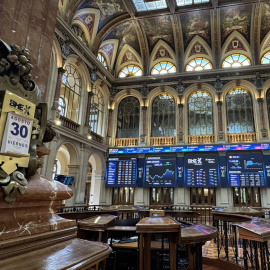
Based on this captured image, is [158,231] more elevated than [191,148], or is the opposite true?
[191,148]

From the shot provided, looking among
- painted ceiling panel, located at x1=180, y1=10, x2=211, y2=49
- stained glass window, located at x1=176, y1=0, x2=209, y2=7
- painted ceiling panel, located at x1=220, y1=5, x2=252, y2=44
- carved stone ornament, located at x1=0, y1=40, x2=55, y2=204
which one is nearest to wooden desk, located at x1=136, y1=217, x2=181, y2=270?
carved stone ornament, located at x1=0, y1=40, x2=55, y2=204

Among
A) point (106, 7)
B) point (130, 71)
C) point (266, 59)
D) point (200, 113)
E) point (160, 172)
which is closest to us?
point (106, 7)

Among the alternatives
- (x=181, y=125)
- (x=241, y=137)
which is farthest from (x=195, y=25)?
(x=241, y=137)

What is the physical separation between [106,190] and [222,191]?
22.8ft

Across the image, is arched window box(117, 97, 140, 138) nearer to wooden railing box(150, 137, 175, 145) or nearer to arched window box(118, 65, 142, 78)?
wooden railing box(150, 137, 175, 145)

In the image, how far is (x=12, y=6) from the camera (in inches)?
76.8

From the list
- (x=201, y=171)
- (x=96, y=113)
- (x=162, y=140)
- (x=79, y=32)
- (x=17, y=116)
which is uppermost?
(x=79, y=32)

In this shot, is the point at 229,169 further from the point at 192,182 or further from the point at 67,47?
the point at 67,47

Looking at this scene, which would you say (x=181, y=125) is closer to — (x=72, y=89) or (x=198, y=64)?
(x=198, y=64)

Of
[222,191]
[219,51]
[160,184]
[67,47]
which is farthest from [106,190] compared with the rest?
[219,51]

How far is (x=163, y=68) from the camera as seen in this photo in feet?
53.2

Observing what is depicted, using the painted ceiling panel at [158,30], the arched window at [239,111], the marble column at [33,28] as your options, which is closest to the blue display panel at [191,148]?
the arched window at [239,111]

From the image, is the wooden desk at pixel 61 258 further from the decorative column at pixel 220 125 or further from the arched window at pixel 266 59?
the arched window at pixel 266 59

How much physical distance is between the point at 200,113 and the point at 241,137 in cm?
287
